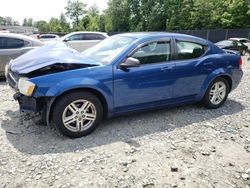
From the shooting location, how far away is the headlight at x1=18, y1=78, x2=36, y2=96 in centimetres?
369

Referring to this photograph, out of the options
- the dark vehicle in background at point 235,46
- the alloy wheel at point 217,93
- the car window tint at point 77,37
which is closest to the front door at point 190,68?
the alloy wheel at point 217,93

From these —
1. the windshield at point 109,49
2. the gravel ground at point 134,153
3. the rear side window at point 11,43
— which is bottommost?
the gravel ground at point 134,153

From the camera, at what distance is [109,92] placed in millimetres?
4117

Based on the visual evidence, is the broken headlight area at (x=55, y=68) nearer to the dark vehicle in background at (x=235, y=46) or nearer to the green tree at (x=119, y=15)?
the dark vehicle in background at (x=235, y=46)

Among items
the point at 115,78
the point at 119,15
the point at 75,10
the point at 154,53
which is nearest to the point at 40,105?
the point at 115,78

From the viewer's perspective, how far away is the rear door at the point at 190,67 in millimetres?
4809

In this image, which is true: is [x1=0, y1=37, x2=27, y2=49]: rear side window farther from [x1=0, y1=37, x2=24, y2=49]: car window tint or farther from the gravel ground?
the gravel ground

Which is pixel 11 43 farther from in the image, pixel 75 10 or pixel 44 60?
pixel 75 10

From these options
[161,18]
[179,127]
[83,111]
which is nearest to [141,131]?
[179,127]

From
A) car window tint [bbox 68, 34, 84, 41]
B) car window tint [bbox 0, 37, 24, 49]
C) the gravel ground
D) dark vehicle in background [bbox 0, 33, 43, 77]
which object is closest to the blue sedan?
the gravel ground

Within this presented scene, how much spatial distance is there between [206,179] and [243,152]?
0.99m

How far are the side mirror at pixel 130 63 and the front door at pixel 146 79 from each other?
0.08m

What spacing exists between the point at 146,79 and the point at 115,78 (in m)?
0.56

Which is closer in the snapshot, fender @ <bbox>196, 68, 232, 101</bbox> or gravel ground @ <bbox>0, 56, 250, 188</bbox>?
gravel ground @ <bbox>0, 56, 250, 188</bbox>
